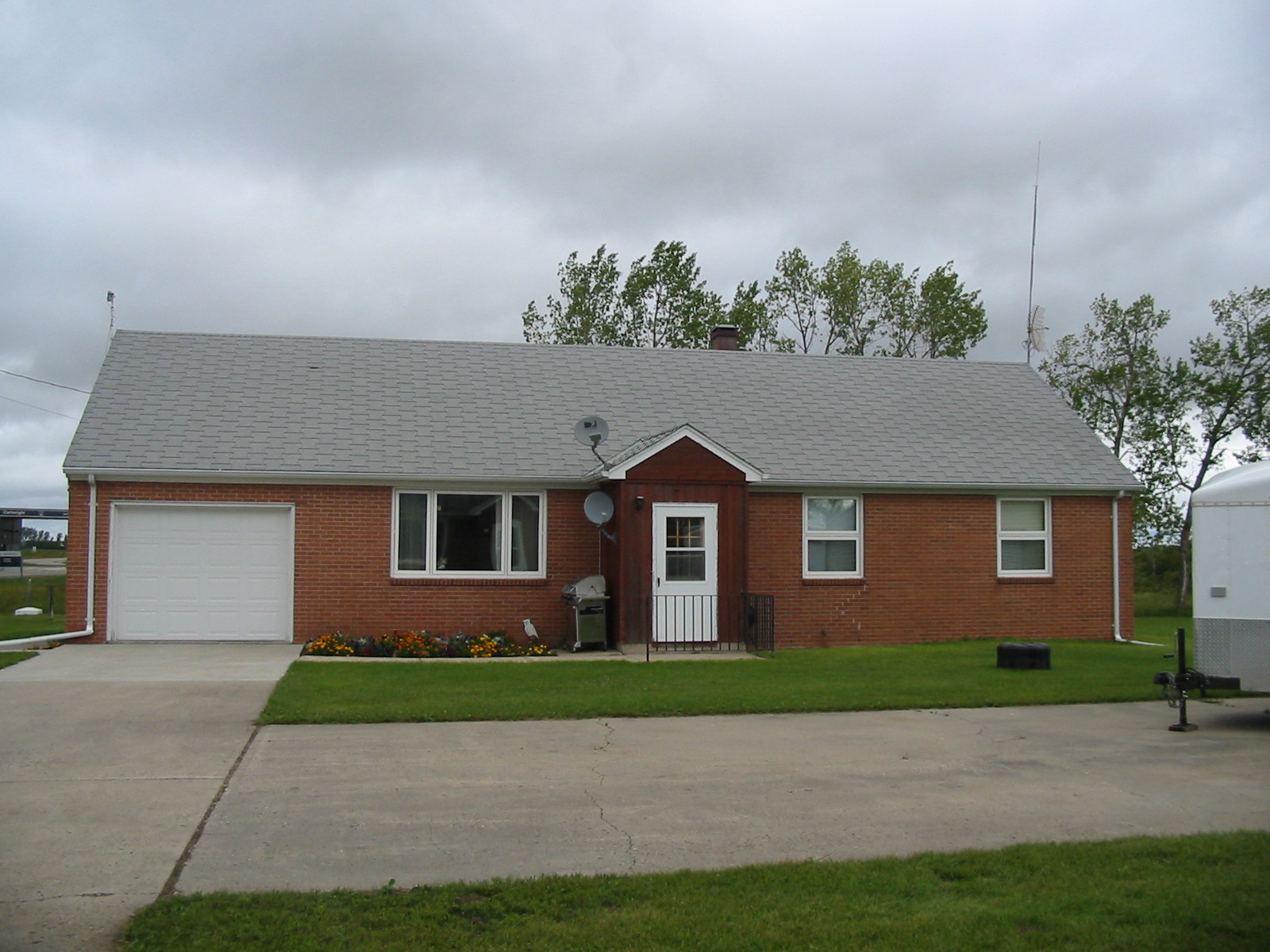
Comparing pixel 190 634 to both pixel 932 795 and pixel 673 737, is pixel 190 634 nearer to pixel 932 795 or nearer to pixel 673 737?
pixel 673 737

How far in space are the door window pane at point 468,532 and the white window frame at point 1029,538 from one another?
8.72m

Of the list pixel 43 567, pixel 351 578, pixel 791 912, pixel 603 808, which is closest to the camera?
pixel 791 912

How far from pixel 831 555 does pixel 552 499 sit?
4815mm

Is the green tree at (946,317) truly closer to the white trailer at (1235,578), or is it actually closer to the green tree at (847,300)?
the green tree at (847,300)

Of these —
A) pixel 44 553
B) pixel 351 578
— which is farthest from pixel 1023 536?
pixel 44 553

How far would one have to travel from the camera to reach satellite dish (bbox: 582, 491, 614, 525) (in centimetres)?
1777

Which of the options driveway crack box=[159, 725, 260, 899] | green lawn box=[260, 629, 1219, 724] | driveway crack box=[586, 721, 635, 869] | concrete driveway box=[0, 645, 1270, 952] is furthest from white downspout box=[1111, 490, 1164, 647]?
driveway crack box=[159, 725, 260, 899]

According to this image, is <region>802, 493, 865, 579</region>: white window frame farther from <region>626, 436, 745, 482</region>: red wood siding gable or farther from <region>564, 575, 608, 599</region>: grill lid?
<region>564, 575, 608, 599</region>: grill lid

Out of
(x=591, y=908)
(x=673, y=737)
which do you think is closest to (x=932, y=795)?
(x=673, y=737)

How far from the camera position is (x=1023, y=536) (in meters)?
21.0

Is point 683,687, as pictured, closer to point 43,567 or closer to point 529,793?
point 529,793

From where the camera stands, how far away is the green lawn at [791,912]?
5.53 metres

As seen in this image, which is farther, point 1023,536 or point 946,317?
point 946,317

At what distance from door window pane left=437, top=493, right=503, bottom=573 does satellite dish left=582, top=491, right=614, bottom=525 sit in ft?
6.07
